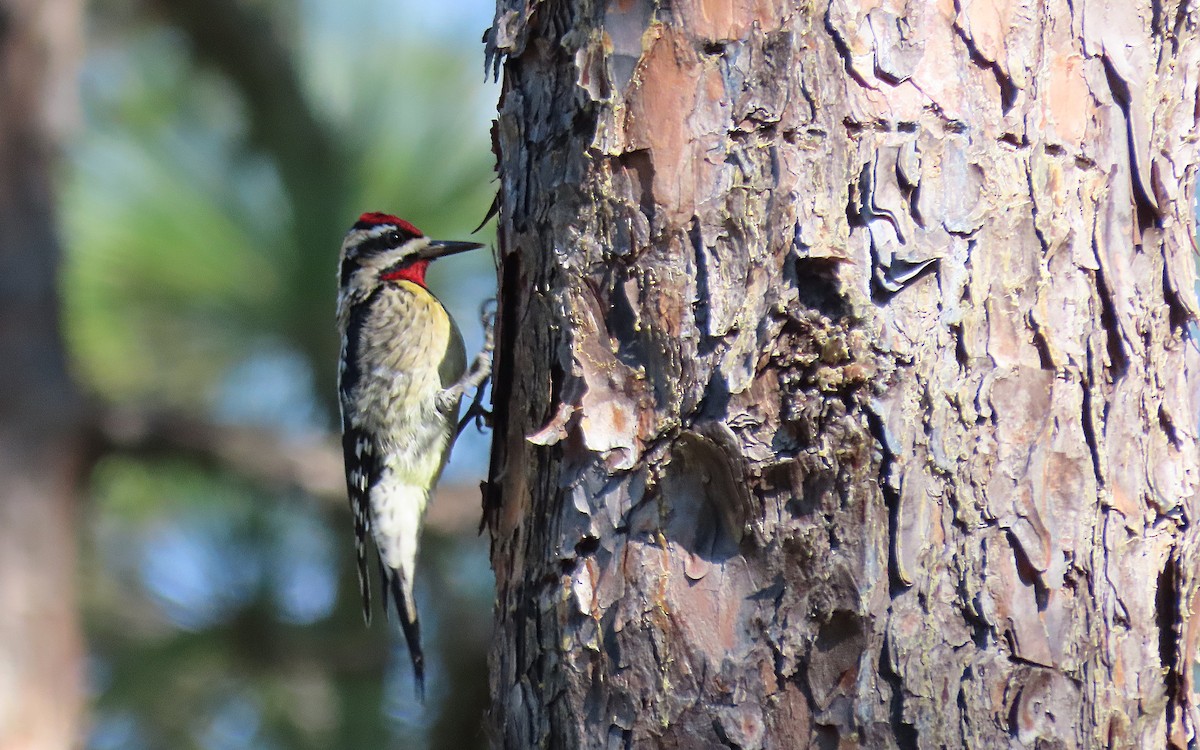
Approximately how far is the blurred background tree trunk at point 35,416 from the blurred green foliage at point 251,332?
46cm

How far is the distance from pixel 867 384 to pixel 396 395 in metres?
2.23

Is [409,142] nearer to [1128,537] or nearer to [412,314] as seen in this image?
[412,314]

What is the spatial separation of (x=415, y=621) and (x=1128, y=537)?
7.10 feet

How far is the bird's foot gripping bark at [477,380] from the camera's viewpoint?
2962 millimetres

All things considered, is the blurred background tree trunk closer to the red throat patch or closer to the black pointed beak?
the red throat patch

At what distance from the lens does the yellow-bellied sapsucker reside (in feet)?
10.6

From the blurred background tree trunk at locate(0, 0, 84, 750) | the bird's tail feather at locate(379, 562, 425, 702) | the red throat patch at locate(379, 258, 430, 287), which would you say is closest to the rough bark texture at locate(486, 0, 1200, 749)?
the bird's tail feather at locate(379, 562, 425, 702)

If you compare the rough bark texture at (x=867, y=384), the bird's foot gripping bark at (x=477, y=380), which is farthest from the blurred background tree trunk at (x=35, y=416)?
the rough bark texture at (x=867, y=384)

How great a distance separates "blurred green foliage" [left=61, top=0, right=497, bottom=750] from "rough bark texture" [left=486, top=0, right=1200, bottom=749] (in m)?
2.92

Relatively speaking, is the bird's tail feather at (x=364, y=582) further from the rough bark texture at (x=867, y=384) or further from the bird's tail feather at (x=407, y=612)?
the rough bark texture at (x=867, y=384)

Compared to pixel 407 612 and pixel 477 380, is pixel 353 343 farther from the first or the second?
pixel 407 612

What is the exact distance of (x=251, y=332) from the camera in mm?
4406

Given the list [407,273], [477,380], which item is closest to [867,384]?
[477,380]

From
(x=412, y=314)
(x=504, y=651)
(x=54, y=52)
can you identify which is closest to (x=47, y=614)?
(x=412, y=314)
